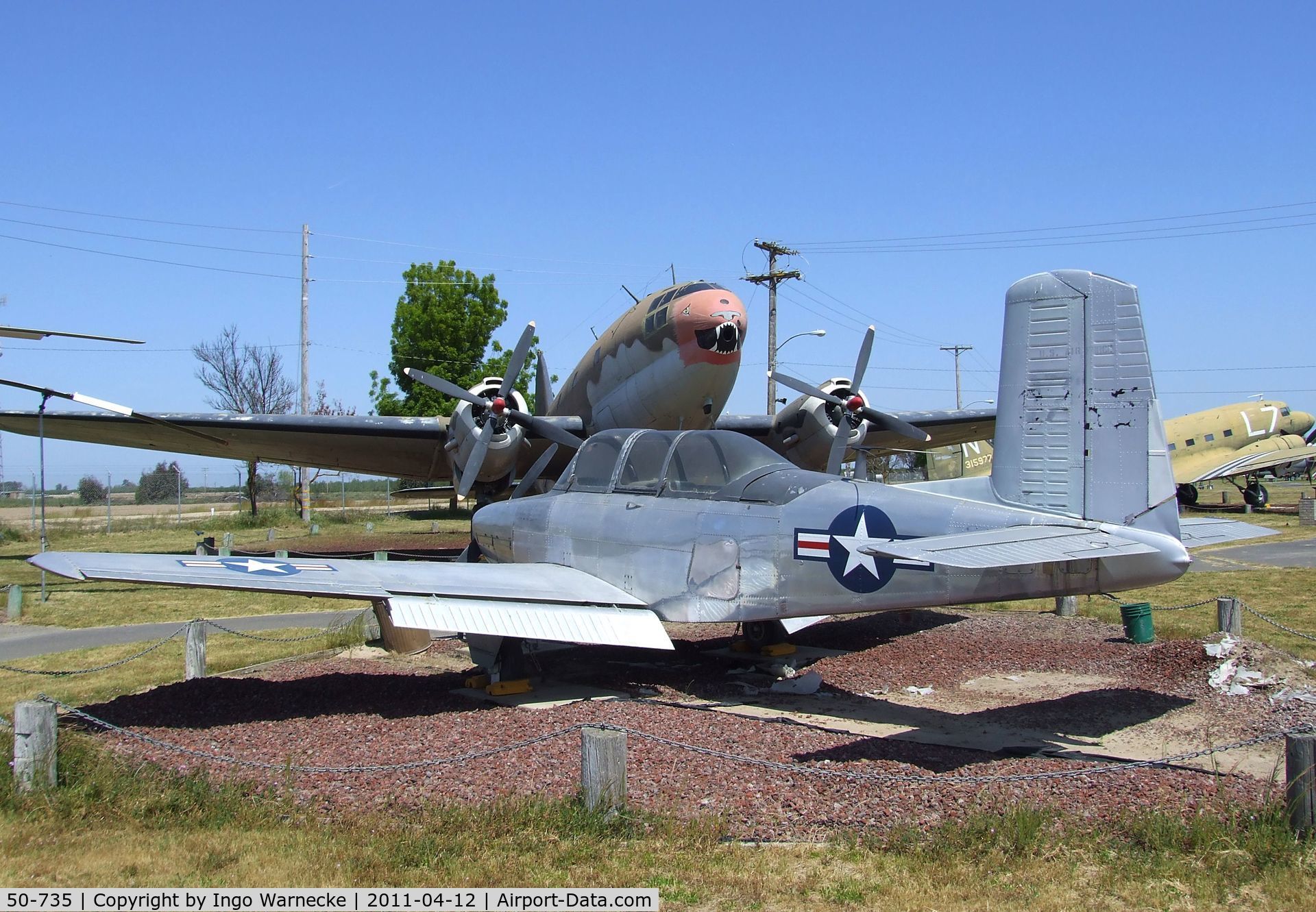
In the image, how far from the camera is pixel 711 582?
28.2ft

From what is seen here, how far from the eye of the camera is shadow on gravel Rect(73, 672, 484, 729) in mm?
8375

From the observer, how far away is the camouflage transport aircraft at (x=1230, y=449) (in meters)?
37.7

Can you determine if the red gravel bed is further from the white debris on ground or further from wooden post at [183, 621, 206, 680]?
wooden post at [183, 621, 206, 680]

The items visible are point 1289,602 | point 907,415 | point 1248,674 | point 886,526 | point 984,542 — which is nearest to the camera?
point 984,542

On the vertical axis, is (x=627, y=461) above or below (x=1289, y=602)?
above

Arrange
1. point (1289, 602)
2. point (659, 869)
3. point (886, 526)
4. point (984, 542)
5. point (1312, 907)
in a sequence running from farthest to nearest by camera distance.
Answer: point (1289, 602)
point (886, 526)
point (984, 542)
point (659, 869)
point (1312, 907)

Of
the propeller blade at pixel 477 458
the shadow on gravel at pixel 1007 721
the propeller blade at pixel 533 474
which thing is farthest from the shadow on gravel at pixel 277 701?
the propeller blade at pixel 477 458

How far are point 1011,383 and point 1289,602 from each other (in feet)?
36.0

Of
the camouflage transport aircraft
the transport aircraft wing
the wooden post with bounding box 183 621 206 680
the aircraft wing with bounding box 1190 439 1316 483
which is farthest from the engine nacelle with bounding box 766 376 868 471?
the aircraft wing with bounding box 1190 439 1316 483

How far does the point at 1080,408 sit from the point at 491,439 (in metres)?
13.1

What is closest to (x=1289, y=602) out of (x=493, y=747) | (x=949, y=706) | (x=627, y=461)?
(x=949, y=706)

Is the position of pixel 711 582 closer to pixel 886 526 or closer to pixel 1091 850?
pixel 886 526

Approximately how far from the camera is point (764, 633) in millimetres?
10969

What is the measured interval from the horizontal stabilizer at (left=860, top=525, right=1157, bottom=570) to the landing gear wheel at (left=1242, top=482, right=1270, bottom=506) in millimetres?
37042
